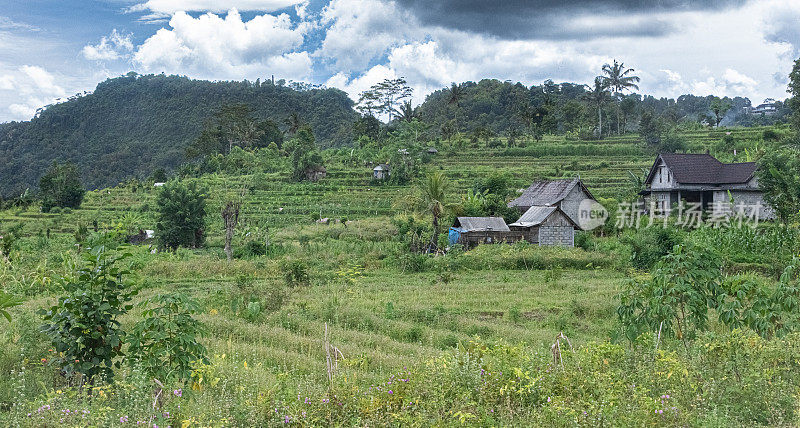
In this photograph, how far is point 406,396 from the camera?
491cm

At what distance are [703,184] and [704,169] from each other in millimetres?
935

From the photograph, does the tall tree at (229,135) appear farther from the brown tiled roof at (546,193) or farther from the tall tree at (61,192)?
the brown tiled roof at (546,193)

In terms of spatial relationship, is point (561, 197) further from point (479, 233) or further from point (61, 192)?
point (61, 192)

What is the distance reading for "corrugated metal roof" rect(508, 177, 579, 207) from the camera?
1105 inches

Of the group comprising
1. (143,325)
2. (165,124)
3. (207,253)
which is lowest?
(207,253)

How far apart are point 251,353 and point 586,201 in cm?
2288

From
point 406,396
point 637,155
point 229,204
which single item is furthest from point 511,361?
point 637,155

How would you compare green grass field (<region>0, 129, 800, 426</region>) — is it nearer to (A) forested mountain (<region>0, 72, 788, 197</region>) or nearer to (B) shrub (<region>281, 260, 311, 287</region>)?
(B) shrub (<region>281, 260, 311, 287</region>)

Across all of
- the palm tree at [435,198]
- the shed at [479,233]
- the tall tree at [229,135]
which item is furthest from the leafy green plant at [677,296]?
the tall tree at [229,135]

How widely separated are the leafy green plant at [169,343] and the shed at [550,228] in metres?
19.2

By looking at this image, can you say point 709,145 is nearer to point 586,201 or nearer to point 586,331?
point 586,201

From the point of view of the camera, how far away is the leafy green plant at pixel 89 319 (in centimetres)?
555

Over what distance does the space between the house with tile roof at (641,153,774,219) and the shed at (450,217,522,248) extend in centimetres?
870

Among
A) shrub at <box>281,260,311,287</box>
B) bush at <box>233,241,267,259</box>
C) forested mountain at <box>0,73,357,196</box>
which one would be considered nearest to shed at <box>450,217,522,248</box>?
bush at <box>233,241,267,259</box>
